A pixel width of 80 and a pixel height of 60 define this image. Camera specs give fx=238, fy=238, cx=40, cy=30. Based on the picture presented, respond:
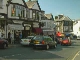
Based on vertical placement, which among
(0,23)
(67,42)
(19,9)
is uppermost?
(19,9)

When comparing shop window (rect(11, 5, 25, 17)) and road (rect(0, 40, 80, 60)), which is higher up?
shop window (rect(11, 5, 25, 17))

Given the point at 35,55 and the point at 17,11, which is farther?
the point at 17,11

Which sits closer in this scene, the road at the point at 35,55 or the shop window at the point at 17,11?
the road at the point at 35,55

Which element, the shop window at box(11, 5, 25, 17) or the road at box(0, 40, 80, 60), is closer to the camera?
the road at box(0, 40, 80, 60)

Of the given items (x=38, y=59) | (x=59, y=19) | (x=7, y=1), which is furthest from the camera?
(x=59, y=19)

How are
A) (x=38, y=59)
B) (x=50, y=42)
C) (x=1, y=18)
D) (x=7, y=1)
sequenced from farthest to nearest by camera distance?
(x=7, y=1), (x=1, y=18), (x=50, y=42), (x=38, y=59)

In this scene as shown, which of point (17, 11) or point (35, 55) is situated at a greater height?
point (17, 11)

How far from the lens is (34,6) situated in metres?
48.9

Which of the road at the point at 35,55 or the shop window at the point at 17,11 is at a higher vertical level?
the shop window at the point at 17,11

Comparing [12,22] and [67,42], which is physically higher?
[12,22]

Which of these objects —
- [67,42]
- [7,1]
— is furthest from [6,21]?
[67,42]

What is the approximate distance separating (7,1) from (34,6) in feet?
37.3

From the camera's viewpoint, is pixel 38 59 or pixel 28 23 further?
pixel 28 23

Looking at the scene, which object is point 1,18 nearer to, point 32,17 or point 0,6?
point 0,6
